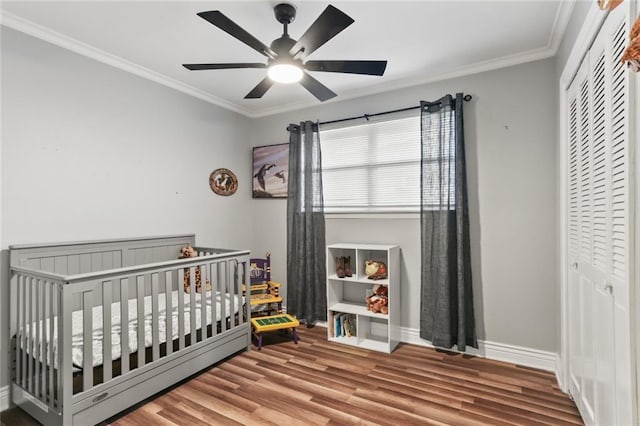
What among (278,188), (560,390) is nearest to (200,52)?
(278,188)

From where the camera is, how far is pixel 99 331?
2.09 metres

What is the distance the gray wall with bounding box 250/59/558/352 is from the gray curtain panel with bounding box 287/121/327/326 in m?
1.00

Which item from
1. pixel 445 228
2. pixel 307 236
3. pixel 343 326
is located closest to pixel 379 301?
pixel 343 326

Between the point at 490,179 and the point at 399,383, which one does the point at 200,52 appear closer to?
the point at 490,179

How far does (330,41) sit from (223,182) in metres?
1.95

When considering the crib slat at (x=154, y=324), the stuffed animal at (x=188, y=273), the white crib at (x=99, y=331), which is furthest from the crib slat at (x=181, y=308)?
the stuffed animal at (x=188, y=273)

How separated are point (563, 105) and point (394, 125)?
4.39 ft

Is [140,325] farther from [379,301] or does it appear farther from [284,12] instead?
[284,12]

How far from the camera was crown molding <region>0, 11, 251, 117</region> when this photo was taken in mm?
2146

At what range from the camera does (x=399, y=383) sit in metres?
2.35

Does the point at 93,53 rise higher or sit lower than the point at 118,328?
higher

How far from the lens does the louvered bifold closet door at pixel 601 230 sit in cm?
120

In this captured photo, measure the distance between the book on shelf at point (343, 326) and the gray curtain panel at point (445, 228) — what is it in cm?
68

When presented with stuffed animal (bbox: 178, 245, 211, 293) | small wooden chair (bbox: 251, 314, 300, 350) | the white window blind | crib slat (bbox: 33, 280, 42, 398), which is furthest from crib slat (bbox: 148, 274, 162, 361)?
the white window blind
